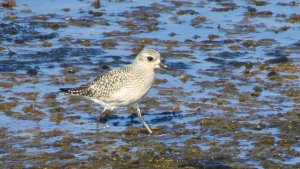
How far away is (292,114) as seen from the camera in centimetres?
1531

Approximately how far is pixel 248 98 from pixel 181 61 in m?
2.58

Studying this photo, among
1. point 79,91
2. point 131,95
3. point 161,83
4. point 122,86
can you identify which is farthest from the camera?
point 161,83

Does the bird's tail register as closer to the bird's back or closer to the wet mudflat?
the bird's back

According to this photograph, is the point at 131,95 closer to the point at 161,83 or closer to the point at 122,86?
the point at 122,86

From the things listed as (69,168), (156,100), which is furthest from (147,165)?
(156,100)

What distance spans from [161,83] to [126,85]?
240 cm

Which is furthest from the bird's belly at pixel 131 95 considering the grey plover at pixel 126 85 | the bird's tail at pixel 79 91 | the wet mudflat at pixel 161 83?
the bird's tail at pixel 79 91

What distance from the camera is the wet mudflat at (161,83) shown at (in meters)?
13.6

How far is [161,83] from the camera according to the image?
674 inches

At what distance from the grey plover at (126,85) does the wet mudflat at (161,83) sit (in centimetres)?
35

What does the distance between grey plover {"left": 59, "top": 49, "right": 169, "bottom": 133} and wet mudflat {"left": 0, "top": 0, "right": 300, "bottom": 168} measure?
0.35m

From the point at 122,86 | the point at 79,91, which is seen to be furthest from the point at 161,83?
the point at 122,86

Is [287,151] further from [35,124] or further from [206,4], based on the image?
[206,4]

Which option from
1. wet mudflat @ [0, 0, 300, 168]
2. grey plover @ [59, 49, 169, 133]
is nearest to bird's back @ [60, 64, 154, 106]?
grey plover @ [59, 49, 169, 133]
